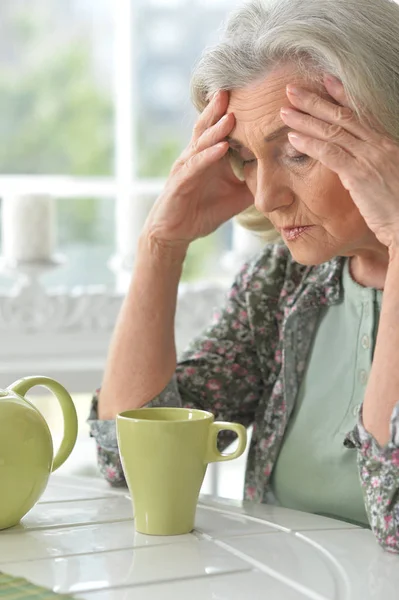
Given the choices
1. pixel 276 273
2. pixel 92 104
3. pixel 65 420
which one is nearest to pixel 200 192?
pixel 276 273

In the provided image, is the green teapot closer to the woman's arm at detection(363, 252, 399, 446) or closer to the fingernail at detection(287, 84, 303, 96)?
the woman's arm at detection(363, 252, 399, 446)

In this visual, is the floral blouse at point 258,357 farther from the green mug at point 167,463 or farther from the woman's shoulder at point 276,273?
the green mug at point 167,463

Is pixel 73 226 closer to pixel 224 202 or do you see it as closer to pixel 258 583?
pixel 224 202

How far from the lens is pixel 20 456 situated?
1.10 metres

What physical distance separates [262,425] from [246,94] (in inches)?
20.9

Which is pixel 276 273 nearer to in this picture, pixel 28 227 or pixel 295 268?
pixel 295 268

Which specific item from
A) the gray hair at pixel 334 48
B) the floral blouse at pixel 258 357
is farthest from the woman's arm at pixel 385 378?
the floral blouse at pixel 258 357

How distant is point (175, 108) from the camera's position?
13.2 ft

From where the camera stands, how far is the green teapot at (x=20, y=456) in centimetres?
110

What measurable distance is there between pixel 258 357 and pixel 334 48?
0.55 metres

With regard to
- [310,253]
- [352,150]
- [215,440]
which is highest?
[352,150]

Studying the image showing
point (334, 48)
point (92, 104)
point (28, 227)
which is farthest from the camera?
point (92, 104)

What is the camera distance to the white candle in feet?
8.30

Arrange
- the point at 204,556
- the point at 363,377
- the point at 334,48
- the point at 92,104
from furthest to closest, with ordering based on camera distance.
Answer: the point at 92,104 → the point at 363,377 → the point at 334,48 → the point at 204,556
